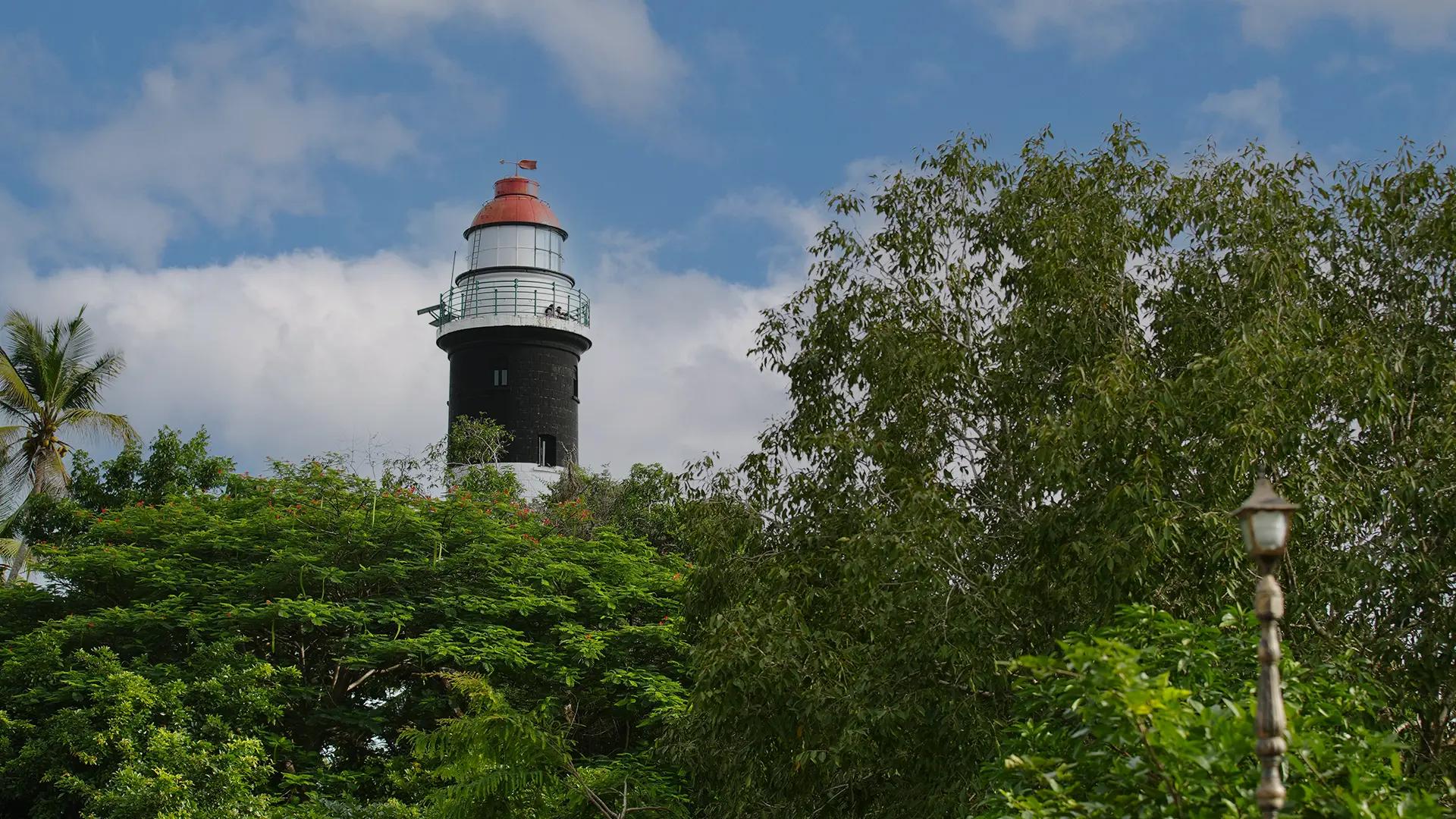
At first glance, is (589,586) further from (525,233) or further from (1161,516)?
(525,233)

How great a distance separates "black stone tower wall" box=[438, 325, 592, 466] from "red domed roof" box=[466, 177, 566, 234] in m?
2.88

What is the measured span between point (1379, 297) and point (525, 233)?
23.5 metres

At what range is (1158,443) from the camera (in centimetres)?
796

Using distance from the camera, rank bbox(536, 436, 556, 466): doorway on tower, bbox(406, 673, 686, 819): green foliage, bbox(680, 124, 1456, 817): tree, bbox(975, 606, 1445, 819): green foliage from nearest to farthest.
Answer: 1. bbox(975, 606, 1445, 819): green foliage
2. bbox(680, 124, 1456, 817): tree
3. bbox(406, 673, 686, 819): green foliage
4. bbox(536, 436, 556, 466): doorway on tower

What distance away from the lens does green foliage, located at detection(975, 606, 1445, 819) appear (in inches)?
208

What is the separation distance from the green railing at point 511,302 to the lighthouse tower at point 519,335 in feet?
0.08

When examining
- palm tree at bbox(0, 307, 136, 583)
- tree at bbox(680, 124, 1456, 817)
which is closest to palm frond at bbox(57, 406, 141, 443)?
palm tree at bbox(0, 307, 136, 583)

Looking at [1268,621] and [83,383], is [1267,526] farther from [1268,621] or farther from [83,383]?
[83,383]

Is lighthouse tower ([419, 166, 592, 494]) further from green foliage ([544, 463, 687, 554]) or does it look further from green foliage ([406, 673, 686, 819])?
green foliage ([406, 673, 686, 819])

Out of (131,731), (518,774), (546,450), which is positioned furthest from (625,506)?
(518,774)

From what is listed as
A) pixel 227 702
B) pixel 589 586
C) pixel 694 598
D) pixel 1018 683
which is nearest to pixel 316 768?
pixel 227 702

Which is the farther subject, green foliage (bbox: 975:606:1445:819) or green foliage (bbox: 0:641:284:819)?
green foliage (bbox: 0:641:284:819)

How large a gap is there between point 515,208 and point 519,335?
137 inches

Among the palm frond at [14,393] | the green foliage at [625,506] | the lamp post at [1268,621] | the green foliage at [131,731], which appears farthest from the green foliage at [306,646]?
the lamp post at [1268,621]
